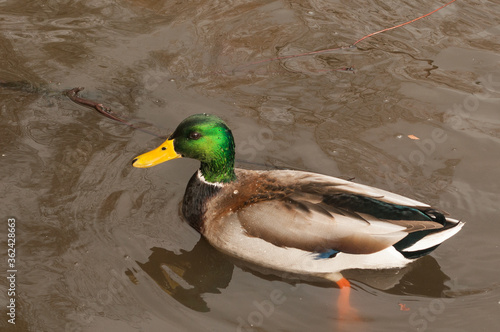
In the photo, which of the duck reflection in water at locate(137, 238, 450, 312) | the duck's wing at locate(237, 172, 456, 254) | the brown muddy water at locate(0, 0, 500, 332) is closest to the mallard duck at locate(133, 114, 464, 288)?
the duck's wing at locate(237, 172, 456, 254)

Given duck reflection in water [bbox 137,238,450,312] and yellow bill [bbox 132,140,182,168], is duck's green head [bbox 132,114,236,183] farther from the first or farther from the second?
duck reflection in water [bbox 137,238,450,312]

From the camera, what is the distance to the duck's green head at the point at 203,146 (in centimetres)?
511

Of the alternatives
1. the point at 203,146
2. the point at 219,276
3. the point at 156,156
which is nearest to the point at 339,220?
the point at 219,276

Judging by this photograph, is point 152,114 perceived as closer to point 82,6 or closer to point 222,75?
point 222,75

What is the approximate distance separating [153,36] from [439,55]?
338 cm

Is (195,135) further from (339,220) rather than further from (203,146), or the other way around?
(339,220)

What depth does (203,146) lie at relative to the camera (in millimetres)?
5148

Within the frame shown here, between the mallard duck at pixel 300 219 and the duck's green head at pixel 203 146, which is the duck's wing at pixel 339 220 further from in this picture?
the duck's green head at pixel 203 146

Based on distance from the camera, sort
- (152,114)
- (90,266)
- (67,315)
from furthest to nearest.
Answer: (152,114) → (90,266) → (67,315)

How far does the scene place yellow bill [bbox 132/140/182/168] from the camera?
509 centimetres

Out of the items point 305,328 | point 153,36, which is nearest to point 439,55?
point 153,36

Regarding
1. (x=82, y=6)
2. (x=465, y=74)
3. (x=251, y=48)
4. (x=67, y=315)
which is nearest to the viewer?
(x=67, y=315)

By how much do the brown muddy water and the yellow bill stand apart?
1.82 ft

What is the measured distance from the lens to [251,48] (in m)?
7.49
